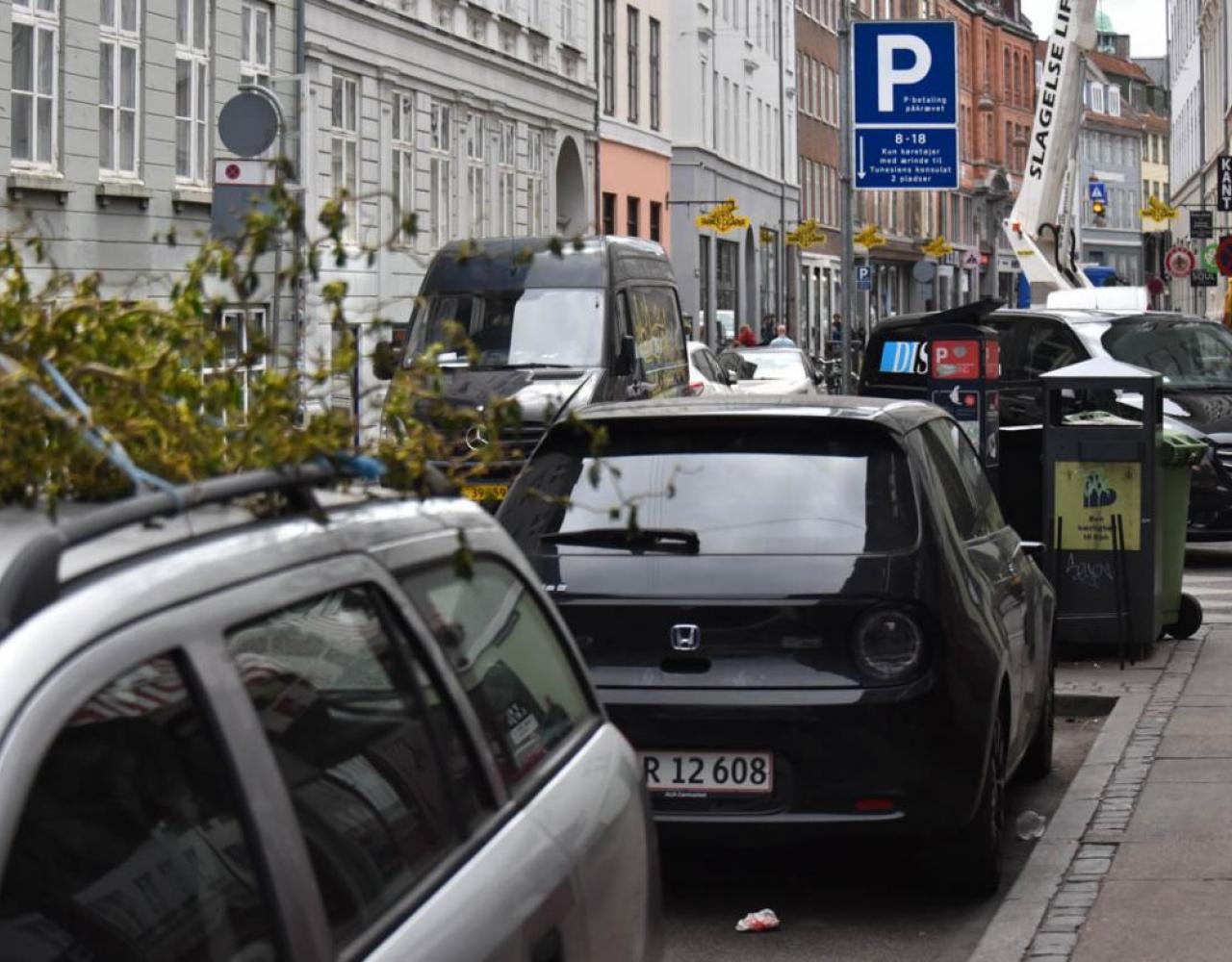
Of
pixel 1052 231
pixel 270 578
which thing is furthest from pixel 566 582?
pixel 1052 231

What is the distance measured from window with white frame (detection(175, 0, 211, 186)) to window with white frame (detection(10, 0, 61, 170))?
9.89ft

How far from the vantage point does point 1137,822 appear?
312 inches

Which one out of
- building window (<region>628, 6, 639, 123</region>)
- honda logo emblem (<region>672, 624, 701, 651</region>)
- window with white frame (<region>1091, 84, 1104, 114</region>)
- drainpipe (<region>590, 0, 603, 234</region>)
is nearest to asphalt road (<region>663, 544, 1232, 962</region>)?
honda logo emblem (<region>672, 624, 701, 651</region>)

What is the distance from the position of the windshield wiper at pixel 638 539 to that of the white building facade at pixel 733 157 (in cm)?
4710

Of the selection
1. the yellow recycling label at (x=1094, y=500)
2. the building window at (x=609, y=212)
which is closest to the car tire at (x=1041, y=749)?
the yellow recycling label at (x=1094, y=500)

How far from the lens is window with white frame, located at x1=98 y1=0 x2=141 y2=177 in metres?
26.0

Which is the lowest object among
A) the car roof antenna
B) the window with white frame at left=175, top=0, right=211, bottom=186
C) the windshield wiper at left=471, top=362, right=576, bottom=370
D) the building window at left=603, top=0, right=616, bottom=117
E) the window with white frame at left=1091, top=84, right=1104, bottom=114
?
the car roof antenna

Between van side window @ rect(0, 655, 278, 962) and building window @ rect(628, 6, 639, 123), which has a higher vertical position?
building window @ rect(628, 6, 639, 123)

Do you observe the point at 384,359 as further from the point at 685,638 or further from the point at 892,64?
the point at 892,64

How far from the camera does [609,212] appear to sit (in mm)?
50938

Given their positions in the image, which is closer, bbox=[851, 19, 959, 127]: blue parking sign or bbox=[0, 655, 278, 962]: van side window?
bbox=[0, 655, 278, 962]: van side window

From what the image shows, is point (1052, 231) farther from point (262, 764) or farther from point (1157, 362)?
point (262, 764)

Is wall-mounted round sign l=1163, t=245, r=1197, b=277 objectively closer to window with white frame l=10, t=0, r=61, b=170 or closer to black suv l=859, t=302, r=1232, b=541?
black suv l=859, t=302, r=1232, b=541

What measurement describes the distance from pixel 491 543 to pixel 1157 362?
55.1 feet
